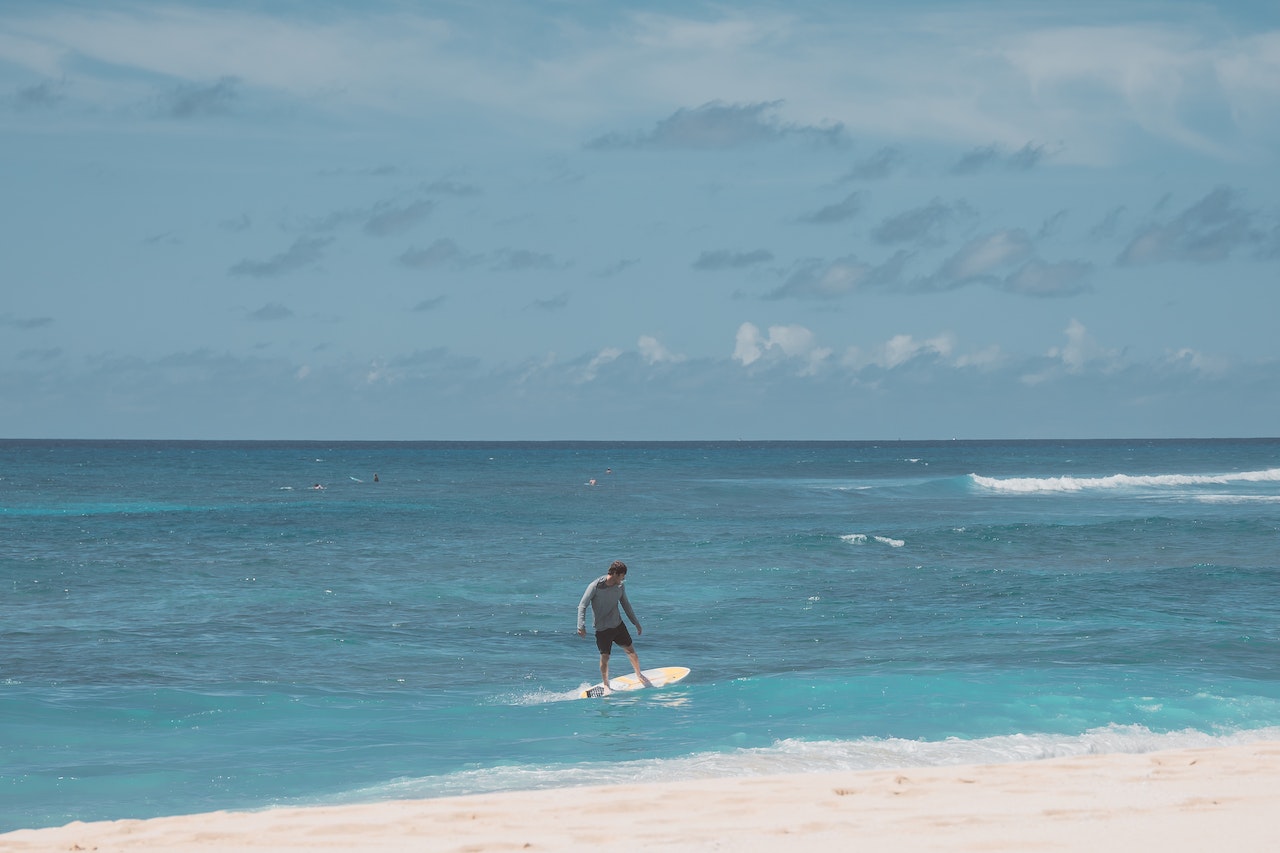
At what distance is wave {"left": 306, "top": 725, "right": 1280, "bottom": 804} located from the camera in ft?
36.8

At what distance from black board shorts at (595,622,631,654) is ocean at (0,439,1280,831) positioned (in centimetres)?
70

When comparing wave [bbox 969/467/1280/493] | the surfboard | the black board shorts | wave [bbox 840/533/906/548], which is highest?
the black board shorts

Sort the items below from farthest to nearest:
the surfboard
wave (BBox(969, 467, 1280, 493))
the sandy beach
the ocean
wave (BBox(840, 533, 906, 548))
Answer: wave (BBox(969, 467, 1280, 493)), wave (BBox(840, 533, 906, 548)), the surfboard, the ocean, the sandy beach

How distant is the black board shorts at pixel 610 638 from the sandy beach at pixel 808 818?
5.59 meters

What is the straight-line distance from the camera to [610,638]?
1638 cm

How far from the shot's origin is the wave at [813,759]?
11.2m

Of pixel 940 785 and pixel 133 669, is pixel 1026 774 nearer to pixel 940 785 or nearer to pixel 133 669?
pixel 940 785

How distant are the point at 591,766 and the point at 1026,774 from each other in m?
4.07

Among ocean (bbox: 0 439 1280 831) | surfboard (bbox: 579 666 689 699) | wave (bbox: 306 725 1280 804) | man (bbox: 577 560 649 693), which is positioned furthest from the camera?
man (bbox: 577 560 649 693)

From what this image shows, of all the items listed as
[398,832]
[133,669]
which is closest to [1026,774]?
[398,832]

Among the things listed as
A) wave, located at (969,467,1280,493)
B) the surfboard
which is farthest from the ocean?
wave, located at (969,467,1280,493)

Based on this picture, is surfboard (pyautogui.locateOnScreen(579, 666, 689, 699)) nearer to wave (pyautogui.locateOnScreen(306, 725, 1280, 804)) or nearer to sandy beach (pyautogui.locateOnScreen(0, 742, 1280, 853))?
wave (pyautogui.locateOnScreen(306, 725, 1280, 804))

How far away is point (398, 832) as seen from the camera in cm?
902

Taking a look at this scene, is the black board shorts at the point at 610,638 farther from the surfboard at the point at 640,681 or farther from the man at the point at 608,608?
the surfboard at the point at 640,681
